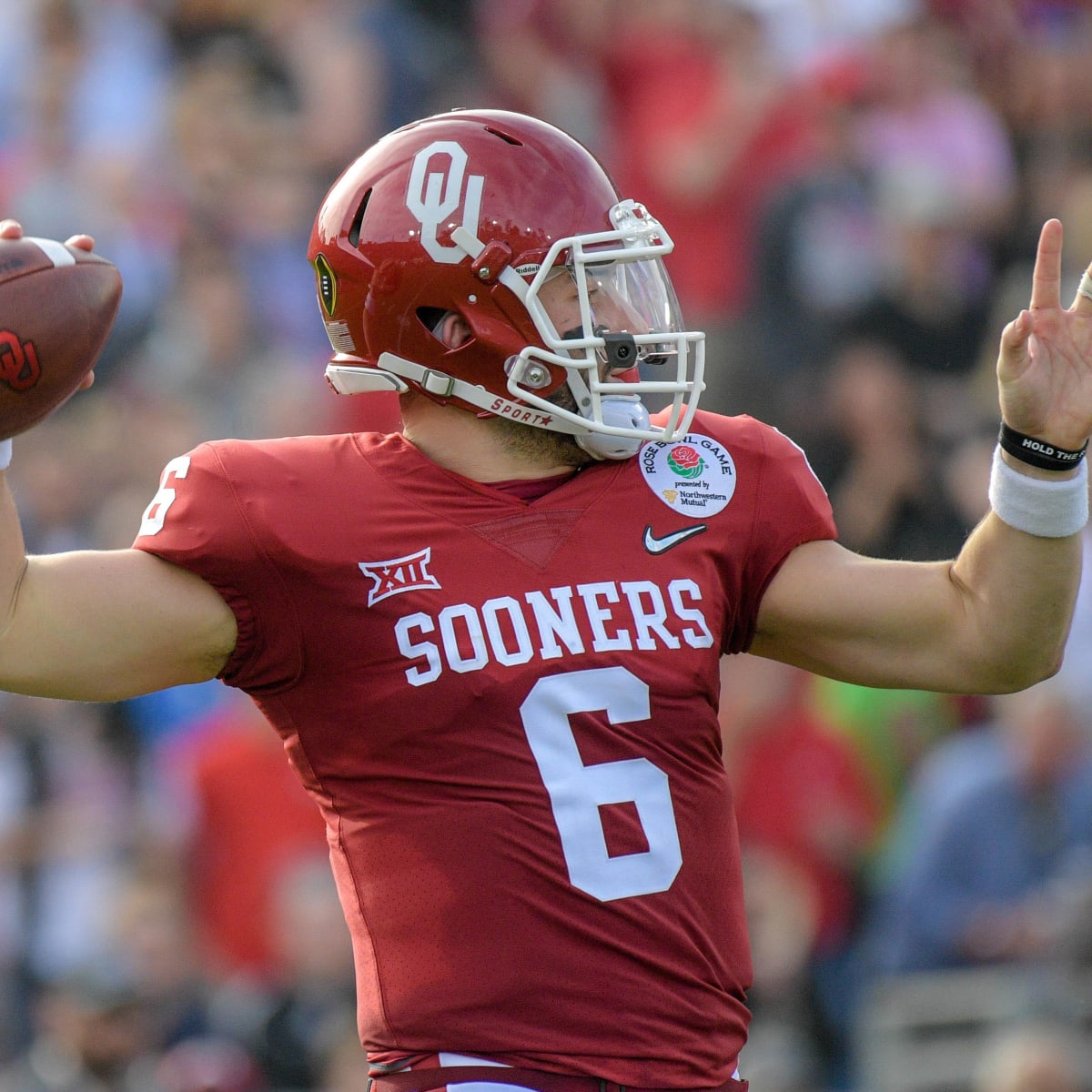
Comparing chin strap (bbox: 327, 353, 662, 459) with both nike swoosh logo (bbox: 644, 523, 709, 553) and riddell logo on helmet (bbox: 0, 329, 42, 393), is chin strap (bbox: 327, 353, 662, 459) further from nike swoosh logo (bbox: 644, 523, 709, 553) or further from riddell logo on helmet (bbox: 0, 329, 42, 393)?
riddell logo on helmet (bbox: 0, 329, 42, 393)

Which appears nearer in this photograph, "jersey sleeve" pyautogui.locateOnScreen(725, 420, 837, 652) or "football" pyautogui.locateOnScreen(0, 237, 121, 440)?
"football" pyautogui.locateOnScreen(0, 237, 121, 440)

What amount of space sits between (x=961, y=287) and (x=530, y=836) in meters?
4.94

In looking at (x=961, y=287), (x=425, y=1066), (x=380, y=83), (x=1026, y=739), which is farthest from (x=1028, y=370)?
(x=380, y=83)

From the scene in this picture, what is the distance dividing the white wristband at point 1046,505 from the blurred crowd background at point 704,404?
2579 millimetres

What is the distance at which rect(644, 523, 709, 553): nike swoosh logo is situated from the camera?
98.7 inches

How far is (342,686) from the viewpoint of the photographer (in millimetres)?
2439

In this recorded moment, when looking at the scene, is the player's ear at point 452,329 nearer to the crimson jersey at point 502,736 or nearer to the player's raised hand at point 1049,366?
the crimson jersey at point 502,736

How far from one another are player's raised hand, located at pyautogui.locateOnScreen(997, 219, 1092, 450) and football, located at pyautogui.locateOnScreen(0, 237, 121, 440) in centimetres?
122

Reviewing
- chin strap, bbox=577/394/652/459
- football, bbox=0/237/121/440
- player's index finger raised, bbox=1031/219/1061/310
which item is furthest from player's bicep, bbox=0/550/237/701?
player's index finger raised, bbox=1031/219/1061/310

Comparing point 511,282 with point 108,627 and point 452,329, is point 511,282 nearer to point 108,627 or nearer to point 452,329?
point 452,329

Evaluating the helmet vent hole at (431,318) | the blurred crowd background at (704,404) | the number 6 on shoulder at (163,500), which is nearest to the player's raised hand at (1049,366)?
the helmet vent hole at (431,318)

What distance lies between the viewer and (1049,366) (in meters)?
2.55

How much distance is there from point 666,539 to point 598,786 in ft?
1.15

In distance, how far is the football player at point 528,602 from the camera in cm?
237
